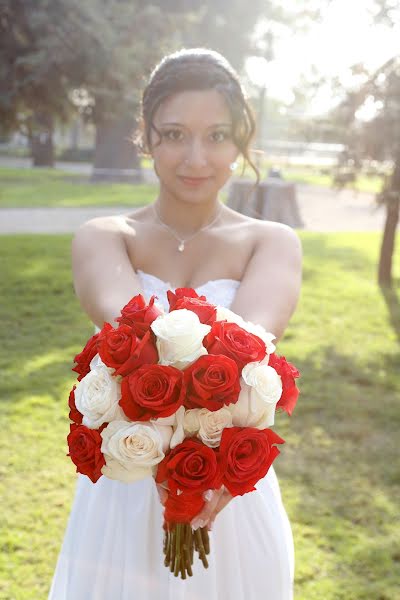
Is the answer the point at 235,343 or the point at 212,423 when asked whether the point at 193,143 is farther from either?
the point at 212,423

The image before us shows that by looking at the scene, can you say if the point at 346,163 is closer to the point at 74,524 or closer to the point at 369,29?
the point at 369,29

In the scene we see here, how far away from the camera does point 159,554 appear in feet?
7.66

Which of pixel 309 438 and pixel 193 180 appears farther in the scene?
pixel 309 438

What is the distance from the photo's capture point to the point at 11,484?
14.6ft

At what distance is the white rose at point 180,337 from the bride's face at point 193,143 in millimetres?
863

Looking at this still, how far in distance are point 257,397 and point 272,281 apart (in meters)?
0.75

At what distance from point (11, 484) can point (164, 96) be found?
10.0ft

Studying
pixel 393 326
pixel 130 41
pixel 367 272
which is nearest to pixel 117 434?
pixel 393 326

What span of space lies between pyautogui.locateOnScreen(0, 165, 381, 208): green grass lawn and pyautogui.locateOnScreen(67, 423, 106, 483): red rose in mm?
12780

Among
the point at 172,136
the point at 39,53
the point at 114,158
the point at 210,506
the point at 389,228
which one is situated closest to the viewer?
the point at 210,506

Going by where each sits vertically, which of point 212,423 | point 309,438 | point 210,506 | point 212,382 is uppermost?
point 212,382

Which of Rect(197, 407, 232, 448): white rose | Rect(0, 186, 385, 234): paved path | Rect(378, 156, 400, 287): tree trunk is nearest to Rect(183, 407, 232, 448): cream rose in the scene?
Rect(197, 407, 232, 448): white rose

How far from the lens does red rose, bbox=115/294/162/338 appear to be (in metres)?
1.77

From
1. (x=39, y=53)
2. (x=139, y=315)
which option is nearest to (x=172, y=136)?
(x=139, y=315)
